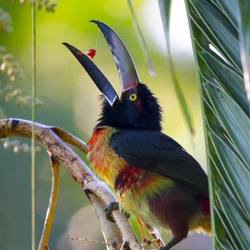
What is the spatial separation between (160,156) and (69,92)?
337 centimetres

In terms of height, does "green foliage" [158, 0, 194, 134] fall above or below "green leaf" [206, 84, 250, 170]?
above

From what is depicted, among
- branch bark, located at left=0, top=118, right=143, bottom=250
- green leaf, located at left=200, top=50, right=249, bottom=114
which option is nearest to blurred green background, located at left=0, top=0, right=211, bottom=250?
branch bark, located at left=0, top=118, right=143, bottom=250

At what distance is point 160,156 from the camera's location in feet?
8.99

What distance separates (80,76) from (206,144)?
462 centimetres

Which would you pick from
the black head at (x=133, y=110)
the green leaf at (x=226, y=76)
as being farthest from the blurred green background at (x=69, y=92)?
the green leaf at (x=226, y=76)

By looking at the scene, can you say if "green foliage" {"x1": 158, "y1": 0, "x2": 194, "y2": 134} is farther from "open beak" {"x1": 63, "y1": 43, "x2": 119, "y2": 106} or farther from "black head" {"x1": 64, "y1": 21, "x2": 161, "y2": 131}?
"black head" {"x1": 64, "y1": 21, "x2": 161, "y2": 131}

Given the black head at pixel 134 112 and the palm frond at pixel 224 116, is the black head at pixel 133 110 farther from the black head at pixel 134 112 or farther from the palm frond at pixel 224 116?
the palm frond at pixel 224 116

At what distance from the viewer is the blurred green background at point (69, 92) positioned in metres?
5.15

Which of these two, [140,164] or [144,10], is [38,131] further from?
[144,10]

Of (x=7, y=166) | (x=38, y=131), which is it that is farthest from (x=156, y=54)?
Result: (x=38, y=131)

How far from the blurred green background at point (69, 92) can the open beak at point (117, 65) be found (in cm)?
Answer: 205

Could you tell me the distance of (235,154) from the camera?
1399 millimetres

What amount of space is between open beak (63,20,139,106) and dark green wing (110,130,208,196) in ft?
0.52

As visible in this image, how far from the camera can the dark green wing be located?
2.64m
